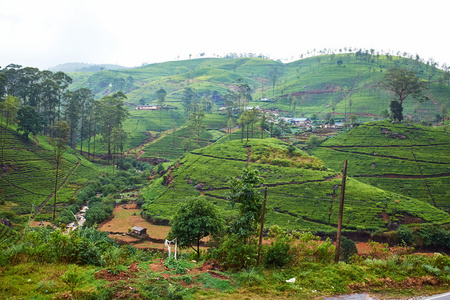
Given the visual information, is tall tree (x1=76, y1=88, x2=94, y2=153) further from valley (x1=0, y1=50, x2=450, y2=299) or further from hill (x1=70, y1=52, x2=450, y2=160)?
hill (x1=70, y1=52, x2=450, y2=160)

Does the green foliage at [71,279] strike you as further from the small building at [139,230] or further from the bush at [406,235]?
the bush at [406,235]

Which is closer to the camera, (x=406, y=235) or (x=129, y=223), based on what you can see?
(x=406, y=235)

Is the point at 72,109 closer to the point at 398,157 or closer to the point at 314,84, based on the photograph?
the point at 398,157

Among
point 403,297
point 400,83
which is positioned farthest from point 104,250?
point 400,83

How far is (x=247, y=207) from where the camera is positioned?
16.8 m

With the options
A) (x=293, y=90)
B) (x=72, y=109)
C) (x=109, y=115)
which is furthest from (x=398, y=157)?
(x=293, y=90)

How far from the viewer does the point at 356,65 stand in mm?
145250

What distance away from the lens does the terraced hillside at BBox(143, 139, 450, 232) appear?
37094mm

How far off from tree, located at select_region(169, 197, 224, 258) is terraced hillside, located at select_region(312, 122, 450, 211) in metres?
39.2

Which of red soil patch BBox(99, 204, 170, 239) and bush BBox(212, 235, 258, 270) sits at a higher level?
bush BBox(212, 235, 258, 270)

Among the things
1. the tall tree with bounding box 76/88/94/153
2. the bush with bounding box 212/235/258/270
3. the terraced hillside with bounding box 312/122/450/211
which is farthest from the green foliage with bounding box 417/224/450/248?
the tall tree with bounding box 76/88/94/153

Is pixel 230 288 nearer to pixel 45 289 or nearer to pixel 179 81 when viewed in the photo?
pixel 45 289

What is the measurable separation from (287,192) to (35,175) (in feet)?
137

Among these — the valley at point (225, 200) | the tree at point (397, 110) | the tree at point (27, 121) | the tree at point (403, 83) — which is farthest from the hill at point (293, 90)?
the tree at point (27, 121)
